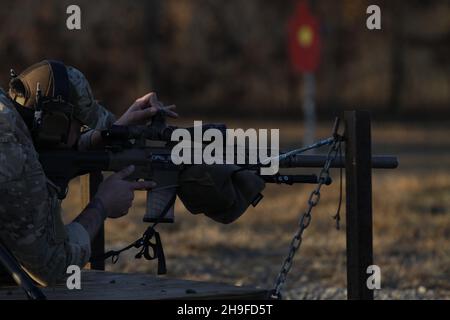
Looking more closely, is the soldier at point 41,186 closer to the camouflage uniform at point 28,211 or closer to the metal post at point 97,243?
the camouflage uniform at point 28,211

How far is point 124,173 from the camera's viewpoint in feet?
17.4

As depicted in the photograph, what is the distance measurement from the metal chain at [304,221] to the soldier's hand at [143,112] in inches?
32.2

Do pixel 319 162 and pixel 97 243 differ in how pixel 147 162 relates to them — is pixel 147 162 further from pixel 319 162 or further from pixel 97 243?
pixel 97 243

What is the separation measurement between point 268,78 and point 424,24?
6.58 m

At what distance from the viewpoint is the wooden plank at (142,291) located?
5309mm

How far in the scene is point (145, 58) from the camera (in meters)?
43.5

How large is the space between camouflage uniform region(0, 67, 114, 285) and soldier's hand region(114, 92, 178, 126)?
89 cm

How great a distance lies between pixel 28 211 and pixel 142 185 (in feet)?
2.38

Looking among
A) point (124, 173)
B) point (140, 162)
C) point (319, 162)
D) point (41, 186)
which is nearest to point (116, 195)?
point (124, 173)

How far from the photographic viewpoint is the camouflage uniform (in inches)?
186

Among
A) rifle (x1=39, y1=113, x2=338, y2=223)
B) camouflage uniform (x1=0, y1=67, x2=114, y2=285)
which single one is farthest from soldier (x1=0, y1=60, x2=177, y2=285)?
rifle (x1=39, y1=113, x2=338, y2=223)

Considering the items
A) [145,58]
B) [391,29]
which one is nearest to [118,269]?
[145,58]

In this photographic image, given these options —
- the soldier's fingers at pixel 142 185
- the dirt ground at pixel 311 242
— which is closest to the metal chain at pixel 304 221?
the soldier's fingers at pixel 142 185
